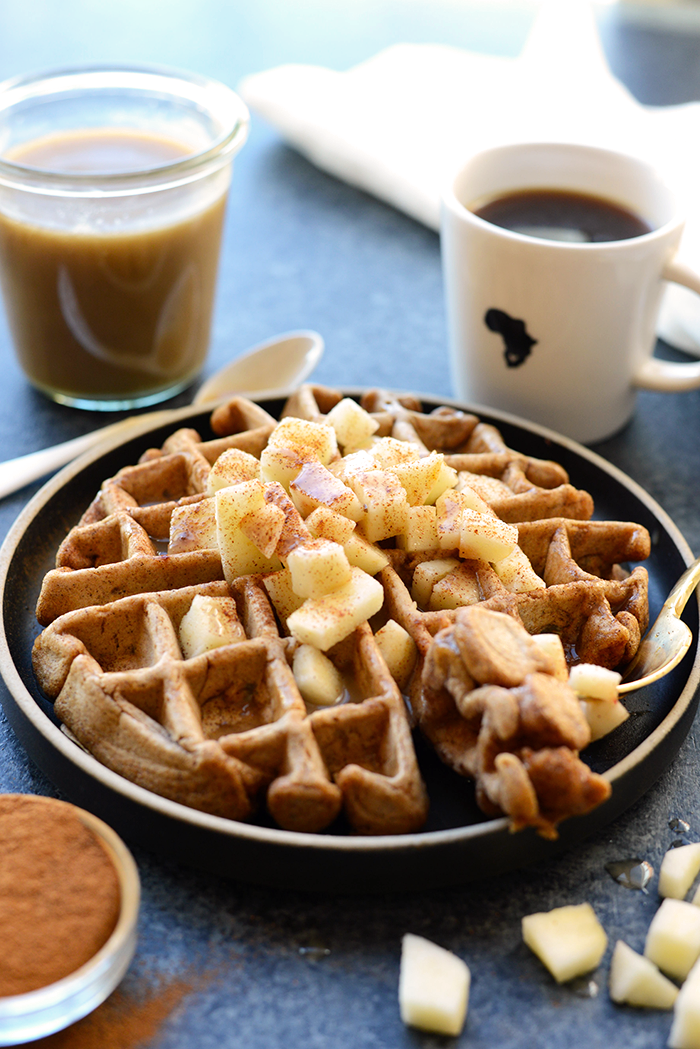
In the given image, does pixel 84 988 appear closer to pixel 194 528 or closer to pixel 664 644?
pixel 194 528

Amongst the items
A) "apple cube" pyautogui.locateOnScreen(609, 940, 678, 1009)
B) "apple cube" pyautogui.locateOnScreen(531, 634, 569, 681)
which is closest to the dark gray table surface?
"apple cube" pyautogui.locateOnScreen(609, 940, 678, 1009)

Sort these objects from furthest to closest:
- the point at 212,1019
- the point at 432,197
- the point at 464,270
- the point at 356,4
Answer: the point at 356,4, the point at 432,197, the point at 464,270, the point at 212,1019

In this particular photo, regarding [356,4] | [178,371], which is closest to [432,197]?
[178,371]

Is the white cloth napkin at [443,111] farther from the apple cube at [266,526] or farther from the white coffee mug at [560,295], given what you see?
the apple cube at [266,526]

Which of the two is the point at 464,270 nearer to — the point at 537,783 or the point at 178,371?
the point at 178,371

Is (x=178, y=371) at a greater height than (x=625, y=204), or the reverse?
(x=625, y=204)

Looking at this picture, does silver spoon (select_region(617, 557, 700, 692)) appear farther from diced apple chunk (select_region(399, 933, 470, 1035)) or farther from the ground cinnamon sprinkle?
the ground cinnamon sprinkle

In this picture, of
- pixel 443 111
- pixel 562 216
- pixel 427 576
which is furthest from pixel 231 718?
pixel 443 111
